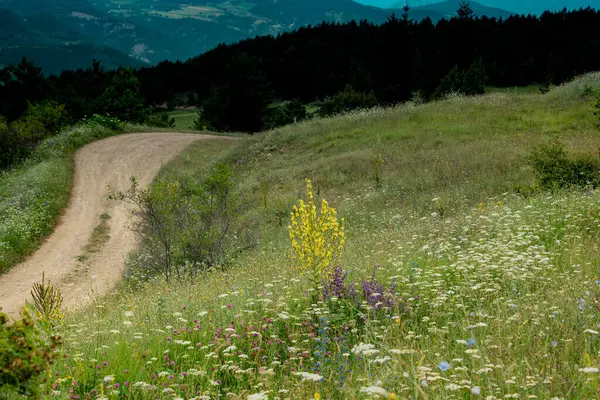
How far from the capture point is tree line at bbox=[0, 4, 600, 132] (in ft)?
153

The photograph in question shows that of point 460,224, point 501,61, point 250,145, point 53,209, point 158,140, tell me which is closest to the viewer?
point 460,224

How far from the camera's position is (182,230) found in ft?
41.5

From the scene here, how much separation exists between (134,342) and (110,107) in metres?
46.8

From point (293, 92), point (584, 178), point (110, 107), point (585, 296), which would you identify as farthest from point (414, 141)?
point (293, 92)

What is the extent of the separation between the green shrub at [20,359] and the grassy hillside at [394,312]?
1089mm

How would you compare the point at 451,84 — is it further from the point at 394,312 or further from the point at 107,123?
the point at 394,312

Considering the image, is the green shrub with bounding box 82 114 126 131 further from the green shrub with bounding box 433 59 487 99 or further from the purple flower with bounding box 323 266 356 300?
the purple flower with bounding box 323 266 356 300

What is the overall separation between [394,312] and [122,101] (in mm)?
46959

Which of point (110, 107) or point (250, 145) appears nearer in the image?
point (250, 145)

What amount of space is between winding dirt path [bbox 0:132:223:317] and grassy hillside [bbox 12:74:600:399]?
2413mm

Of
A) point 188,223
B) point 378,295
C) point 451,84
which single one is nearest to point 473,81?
point 451,84

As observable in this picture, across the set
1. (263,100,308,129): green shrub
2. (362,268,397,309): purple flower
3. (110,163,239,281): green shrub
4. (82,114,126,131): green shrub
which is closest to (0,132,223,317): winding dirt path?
(110,163,239,281): green shrub

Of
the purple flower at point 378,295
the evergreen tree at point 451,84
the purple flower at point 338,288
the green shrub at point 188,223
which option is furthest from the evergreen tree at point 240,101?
the purple flower at point 378,295

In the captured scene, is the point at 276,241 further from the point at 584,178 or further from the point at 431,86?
the point at 431,86
